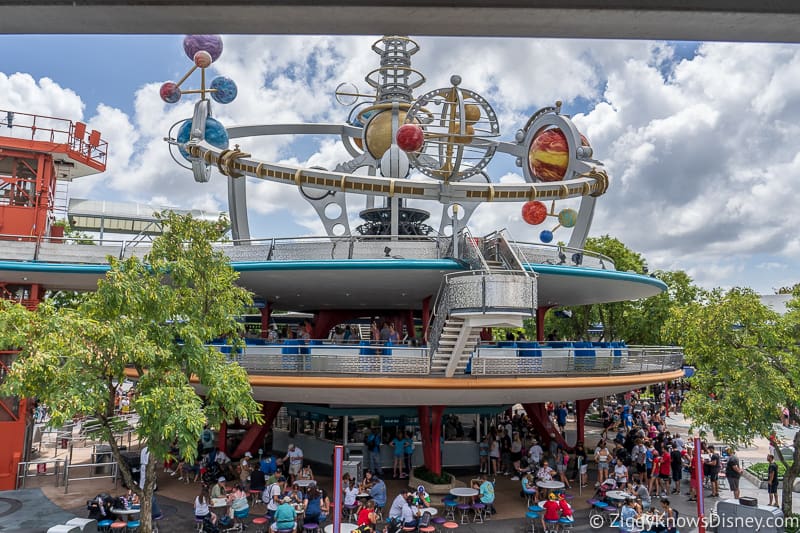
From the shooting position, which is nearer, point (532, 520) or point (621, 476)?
point (532, 520)

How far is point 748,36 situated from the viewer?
3402mm

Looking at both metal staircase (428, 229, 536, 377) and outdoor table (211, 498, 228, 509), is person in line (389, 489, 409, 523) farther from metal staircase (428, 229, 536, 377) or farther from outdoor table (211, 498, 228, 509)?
outdoor table (211, 498, 228, 509)

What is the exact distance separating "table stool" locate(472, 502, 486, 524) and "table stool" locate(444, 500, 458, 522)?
2.08ft

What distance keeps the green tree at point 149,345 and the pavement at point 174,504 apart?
7.01m

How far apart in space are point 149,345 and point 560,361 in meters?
14.2

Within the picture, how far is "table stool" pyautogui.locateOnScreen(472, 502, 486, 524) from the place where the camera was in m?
18.4

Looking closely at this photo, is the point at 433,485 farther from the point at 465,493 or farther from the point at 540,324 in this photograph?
the point at 540,324

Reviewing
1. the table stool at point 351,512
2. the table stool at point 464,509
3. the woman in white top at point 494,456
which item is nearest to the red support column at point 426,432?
the table stool at point 464,509

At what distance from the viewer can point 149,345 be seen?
1325 cm

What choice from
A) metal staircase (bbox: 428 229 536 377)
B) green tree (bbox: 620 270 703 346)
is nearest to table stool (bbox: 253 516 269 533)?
metal staircase (bbox: 428 229 536 377)

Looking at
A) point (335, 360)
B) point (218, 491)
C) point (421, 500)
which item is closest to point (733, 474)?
point (421, 500)

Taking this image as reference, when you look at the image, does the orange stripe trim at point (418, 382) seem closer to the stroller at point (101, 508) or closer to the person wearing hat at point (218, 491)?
the person wearing hat at point (218, 491)

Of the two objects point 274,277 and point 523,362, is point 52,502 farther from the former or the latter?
point 523,362

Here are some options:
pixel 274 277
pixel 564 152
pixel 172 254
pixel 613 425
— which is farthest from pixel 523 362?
pixel 613 425
